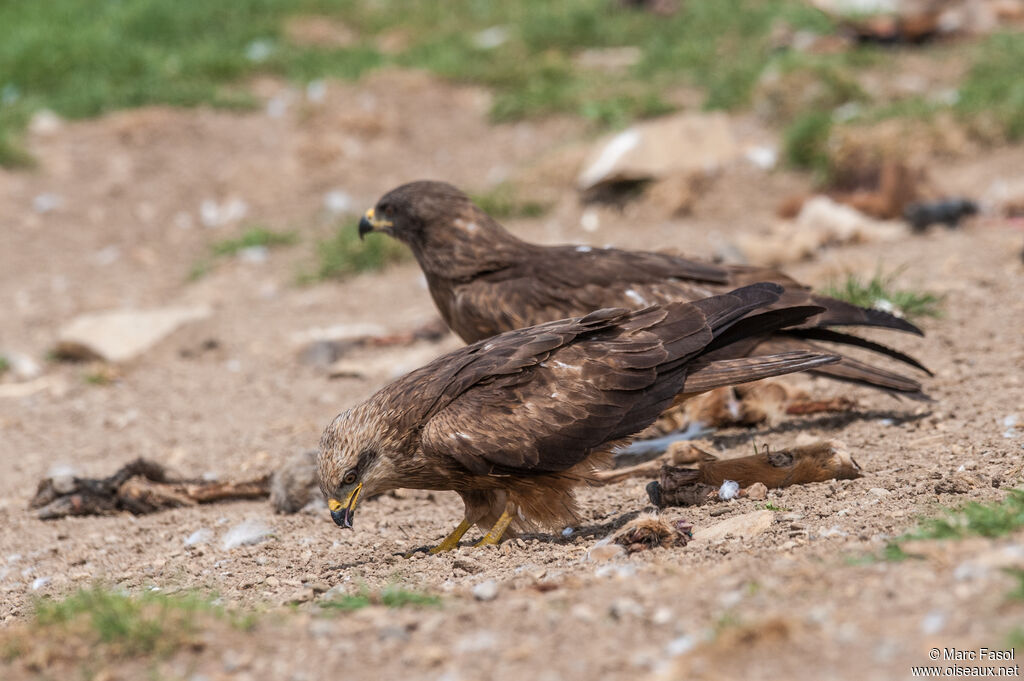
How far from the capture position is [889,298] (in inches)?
291

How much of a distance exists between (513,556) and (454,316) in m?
2.19

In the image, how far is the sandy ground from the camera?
3.45m

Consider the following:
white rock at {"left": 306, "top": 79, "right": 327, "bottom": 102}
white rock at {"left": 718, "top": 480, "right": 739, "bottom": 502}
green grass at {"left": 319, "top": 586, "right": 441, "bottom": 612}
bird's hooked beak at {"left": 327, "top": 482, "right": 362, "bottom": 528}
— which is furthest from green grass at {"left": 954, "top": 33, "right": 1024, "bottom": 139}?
green grass at {"left": 319, "top": 586, "right": 441, "bottom": 612}

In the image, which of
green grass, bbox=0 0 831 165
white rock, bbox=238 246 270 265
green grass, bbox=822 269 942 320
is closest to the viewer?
green grass, bbox=822 269 942 320

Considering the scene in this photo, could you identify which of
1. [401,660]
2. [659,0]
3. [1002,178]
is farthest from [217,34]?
[401,660]

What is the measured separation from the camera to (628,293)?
6.46m

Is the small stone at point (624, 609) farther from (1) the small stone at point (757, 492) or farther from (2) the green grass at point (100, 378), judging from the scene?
(2) the green grass at point (100, 378)

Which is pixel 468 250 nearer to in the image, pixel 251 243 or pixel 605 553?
pixel 605 553

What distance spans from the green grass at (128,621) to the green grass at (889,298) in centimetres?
473

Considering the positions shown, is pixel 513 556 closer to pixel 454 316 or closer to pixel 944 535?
pixel 944 535

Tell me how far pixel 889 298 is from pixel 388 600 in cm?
452

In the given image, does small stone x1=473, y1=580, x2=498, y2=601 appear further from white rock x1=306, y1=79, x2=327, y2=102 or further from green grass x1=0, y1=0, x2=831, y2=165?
white rock x1=306, y1=79, x2=327, y2=102

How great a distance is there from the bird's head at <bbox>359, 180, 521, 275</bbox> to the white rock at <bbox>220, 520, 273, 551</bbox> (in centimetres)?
194

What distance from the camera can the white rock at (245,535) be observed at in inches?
220
